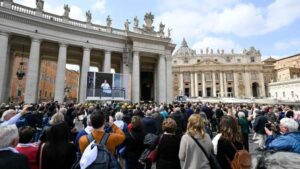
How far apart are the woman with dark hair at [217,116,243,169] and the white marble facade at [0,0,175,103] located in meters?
18.0

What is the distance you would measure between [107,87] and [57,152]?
51.6 feet

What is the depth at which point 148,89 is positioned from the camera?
2823 centimetres

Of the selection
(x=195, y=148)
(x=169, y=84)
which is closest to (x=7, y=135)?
(x=195, y=148)

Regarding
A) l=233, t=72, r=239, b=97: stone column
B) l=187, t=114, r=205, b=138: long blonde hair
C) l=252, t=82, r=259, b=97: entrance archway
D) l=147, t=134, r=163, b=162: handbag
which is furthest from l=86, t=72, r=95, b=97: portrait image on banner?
l=252, t=82, r=259, b=97: entrance archway

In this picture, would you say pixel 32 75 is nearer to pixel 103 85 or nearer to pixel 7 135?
pixel 103 85

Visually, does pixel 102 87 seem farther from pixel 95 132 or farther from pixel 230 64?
pixel 230 64

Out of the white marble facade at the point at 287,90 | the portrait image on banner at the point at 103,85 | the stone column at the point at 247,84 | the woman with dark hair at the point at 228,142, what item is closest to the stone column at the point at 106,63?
the portrait image on banner at the point at 103,85

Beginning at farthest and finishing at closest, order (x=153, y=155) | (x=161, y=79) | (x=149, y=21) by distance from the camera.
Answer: (x=149, y=21) → (x=161, y=79) → (x=153, y=155)

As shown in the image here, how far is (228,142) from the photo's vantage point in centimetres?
271

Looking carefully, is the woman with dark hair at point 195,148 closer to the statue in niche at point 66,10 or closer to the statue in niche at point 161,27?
the statue in niche at point 66,10

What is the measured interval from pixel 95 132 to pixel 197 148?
4.78 ft

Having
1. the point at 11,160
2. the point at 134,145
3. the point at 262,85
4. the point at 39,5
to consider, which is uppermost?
the point at 39,5

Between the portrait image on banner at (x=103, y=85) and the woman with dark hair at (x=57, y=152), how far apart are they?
15.3m

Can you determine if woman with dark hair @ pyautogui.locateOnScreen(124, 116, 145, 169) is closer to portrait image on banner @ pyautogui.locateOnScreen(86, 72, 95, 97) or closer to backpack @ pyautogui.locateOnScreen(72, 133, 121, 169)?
backpack @ pyautogui.locateOnScreen(72, 133, 121, 169)
